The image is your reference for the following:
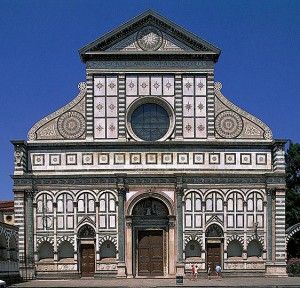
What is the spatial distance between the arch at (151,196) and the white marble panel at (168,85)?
618 cm

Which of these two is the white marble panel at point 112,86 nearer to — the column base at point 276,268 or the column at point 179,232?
the column at point 179,232

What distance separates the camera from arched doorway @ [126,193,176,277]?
134 feet

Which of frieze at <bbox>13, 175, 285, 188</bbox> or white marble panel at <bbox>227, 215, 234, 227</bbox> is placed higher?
frieze at <bbox>13, 175, 285, 188</bbox>

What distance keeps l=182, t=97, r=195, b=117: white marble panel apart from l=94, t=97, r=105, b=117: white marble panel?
4.90m

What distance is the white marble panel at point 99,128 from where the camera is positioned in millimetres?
41750

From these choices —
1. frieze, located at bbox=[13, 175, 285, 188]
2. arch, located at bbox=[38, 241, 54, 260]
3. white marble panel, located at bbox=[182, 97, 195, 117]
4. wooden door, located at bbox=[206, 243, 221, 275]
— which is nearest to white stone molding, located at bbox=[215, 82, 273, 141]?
white marble panel, located at bbox=[182, 97, 195, 117]

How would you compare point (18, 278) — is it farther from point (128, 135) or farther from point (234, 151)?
point (234, 151)

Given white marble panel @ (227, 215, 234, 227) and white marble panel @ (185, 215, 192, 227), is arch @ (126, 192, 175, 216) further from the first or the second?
white marble panel @ (227, 215, 234, 227)

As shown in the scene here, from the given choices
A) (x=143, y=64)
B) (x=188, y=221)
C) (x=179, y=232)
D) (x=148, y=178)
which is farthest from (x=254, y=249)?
(x=143, y=64)

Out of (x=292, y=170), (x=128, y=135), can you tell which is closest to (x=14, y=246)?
(x=128, y=135)

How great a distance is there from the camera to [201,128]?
137 ft

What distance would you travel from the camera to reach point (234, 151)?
41.5 m

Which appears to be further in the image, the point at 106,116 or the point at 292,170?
the point at 292,170

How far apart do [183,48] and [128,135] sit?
249 inches
